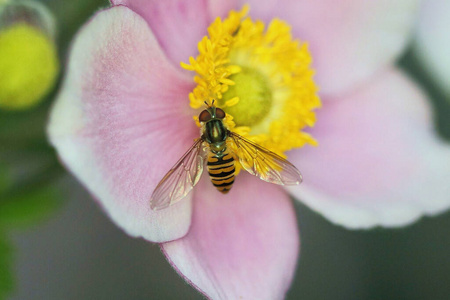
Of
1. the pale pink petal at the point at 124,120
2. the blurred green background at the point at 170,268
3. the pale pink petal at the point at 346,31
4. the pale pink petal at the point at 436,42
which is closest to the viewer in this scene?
the pale pink petal at the point at 124,120

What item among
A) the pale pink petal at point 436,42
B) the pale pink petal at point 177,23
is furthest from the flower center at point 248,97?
the pale pink petal at point 436,42

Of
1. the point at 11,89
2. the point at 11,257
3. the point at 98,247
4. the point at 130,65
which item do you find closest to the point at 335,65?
the point at 130,65

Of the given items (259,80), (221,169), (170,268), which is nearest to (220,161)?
(221,169)

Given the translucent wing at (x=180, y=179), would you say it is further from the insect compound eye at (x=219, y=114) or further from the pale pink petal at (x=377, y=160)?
the pale pink petal at (x=377, y=160)

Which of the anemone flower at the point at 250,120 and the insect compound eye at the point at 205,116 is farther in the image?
the insect compound eye at the point at 205,116

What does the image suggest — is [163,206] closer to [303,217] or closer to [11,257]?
[11,257]

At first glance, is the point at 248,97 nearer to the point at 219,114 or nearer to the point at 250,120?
the point at 250,120
